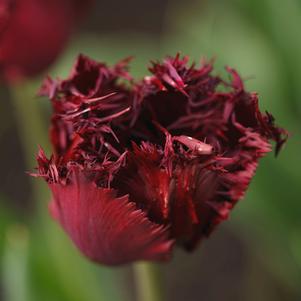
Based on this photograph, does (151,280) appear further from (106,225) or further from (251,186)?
(251,186)

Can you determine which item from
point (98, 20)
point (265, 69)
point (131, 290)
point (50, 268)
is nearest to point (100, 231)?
point (50, 268)

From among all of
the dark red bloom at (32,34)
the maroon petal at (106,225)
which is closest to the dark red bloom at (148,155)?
the maroon petal at (106,225)

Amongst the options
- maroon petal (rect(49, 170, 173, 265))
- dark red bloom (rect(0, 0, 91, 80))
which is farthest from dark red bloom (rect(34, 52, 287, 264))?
dark red bloom (rect(0, 0, 91, 80))

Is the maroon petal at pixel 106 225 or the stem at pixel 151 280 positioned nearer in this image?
the maroon petal at pixel 106 225

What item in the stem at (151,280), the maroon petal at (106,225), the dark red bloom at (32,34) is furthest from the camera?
the dark red bloom at (32,34)

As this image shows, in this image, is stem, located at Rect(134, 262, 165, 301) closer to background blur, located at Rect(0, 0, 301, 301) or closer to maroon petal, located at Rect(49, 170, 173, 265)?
maroon petal, located at Rect(49, 170, 173, 265)

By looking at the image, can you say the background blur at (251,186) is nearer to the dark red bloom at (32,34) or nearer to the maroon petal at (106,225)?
the dark red bloom at (32,34)

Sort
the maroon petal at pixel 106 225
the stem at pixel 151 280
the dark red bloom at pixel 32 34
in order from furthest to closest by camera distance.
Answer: the dark red bloom at pixel 32 34, the stem at pixel 151 280, the maroon petal at pixel 106 225
